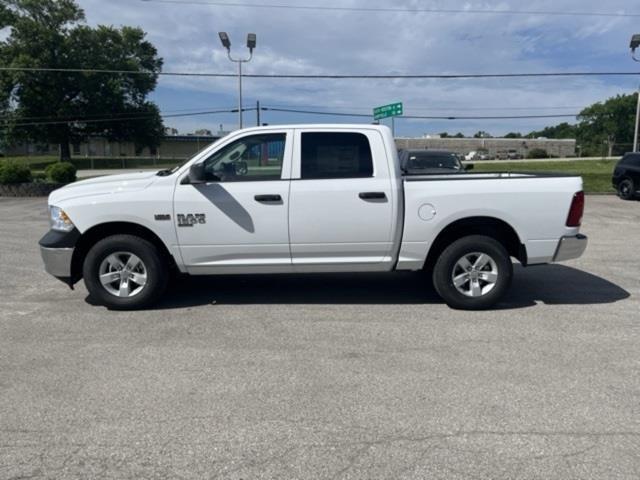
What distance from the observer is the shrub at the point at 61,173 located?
65.2 feet

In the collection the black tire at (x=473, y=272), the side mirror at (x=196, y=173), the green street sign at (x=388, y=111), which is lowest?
the black tire at (x=473, y=272)

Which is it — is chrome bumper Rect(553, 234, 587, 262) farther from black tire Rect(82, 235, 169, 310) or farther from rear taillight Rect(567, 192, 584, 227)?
black tire Rect(82, 235, 169, 310)

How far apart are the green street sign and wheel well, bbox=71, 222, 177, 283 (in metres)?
15.7

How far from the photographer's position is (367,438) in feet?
9.75

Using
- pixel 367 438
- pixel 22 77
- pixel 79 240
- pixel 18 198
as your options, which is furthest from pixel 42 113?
pixel 367 438

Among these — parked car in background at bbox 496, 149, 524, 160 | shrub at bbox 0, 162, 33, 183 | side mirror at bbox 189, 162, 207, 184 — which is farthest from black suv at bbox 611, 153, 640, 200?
parked car in background at bbox 496, 149, 524, 160

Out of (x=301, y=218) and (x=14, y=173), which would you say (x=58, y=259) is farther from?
(x=14, y=173)

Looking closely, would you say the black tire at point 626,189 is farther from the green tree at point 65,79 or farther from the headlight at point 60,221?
the green tree at point 65,79

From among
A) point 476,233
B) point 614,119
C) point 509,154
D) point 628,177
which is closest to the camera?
point 476,233

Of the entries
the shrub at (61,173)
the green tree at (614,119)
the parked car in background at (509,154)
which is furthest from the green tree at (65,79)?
the green tree at (614,119)

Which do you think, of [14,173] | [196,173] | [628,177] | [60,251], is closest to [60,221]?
[60,251]

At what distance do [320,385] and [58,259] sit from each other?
10.7 feet

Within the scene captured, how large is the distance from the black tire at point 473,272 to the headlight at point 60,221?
12.9ft

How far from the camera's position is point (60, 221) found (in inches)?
204
